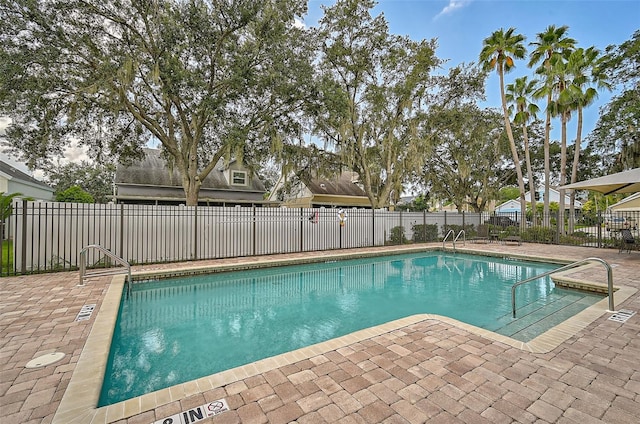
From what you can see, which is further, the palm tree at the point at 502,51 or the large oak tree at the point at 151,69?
the palm tree at the point at 502,51

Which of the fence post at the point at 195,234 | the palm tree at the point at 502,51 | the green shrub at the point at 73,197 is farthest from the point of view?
the green shrub at the point at 73,197

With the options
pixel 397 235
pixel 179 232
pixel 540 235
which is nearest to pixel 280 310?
pixel 179 232

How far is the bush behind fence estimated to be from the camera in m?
7.21

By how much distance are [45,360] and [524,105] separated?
20.7 meters

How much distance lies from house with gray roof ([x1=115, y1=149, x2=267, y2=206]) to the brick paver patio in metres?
12.2

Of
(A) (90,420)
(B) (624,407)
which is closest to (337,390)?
(A) (90,420)

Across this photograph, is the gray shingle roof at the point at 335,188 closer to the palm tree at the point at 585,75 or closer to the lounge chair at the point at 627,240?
the palm tree at the point at 585,75

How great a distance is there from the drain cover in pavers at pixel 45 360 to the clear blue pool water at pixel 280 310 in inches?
20.4

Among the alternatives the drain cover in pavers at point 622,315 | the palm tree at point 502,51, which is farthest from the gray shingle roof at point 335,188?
the drain cover in pavers at point 622,315

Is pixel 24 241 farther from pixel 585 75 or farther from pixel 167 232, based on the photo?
pixel 585 75

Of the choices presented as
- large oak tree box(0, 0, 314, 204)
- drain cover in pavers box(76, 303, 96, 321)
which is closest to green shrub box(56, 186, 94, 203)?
large oak tree box(0, 0, 314, 204)

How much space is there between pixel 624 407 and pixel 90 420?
12.6 feet

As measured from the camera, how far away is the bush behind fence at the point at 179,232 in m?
7.21

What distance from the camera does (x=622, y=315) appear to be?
14.0 feet
